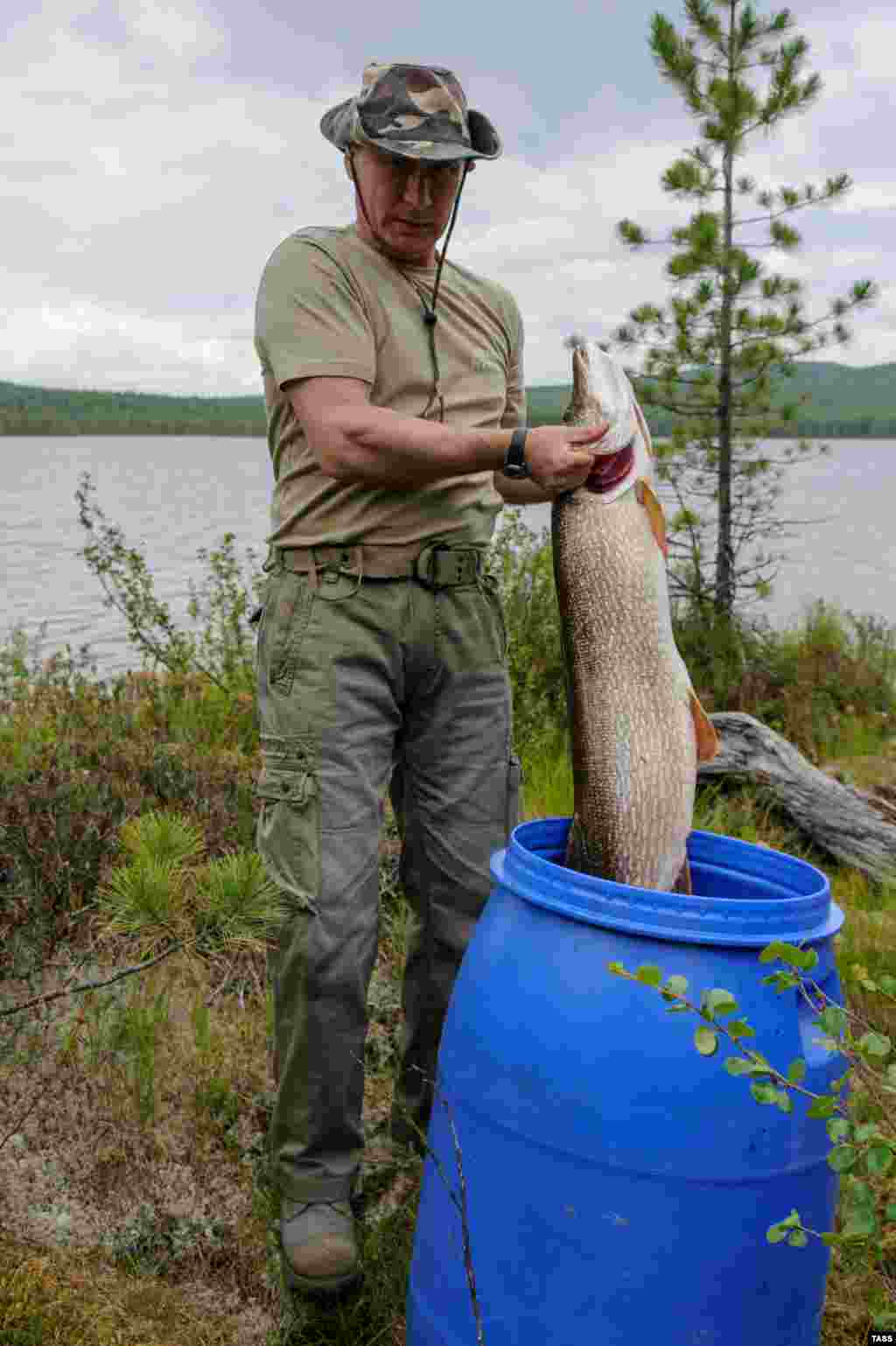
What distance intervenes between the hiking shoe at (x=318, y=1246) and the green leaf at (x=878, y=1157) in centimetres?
152

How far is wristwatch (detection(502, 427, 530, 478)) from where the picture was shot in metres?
2.91

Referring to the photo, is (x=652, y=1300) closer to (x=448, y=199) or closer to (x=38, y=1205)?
(x=38, y=1205)

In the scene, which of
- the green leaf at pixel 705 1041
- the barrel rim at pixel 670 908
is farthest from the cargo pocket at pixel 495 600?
the green leaf at pixel 705 1041

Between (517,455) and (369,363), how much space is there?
461mm

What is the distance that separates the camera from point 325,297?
3.06 meters

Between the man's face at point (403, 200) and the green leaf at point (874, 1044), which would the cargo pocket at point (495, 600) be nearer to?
the man's face at point (403, 200)

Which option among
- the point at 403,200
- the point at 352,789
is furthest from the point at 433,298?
the point at 352,789

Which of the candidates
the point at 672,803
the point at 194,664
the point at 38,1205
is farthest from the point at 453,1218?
the point at 194,664

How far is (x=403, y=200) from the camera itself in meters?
3.17

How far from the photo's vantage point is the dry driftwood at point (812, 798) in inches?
223

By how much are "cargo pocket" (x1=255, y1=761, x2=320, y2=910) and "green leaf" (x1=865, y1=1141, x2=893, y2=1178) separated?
1457mm

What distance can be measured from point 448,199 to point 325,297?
47 cm

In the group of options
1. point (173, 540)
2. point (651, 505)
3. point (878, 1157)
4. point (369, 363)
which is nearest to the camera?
point (878, 1157)

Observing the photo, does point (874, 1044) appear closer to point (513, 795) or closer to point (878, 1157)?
point (878, 1157)
